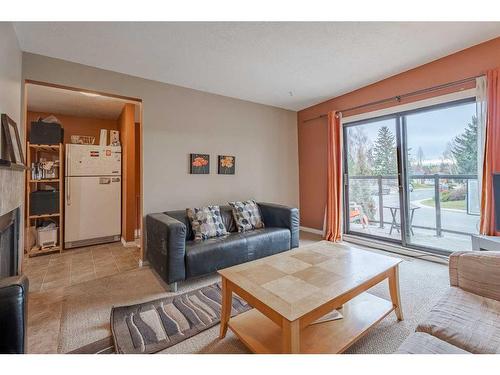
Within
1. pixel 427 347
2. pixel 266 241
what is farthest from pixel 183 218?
pixel 427 347

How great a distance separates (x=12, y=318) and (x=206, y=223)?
1.94 m

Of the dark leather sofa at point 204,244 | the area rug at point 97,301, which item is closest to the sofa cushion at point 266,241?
the dark leather sofa at point 204,244

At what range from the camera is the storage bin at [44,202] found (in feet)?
11.0

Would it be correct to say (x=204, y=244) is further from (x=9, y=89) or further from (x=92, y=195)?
(x=92, y=195)

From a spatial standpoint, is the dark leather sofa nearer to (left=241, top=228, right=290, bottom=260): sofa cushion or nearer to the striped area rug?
(left=241, top=228, right=290, bottom=260): sofa cushion

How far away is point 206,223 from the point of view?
278 centimetres

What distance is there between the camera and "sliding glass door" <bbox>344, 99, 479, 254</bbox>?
2.70m

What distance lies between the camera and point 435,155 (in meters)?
2.92

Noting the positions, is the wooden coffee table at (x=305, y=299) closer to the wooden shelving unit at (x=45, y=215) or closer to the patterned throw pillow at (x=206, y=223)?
the patterned throw pillow at (x=206, y=223)

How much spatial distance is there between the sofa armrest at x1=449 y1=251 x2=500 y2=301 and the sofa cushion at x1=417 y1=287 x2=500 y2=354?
53 millimetres

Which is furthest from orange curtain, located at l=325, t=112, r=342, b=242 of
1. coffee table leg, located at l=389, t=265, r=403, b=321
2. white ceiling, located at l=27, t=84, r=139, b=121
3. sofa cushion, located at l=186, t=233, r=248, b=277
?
white ceiling, located at l=27, t=84, r=139, b=121
